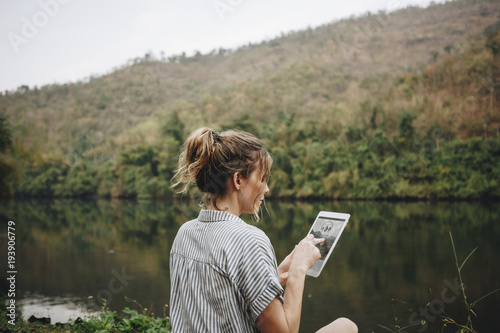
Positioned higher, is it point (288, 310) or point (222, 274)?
point (222, 274)

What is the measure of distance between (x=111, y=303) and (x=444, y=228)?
14.2 m

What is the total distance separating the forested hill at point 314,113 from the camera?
3219 cm

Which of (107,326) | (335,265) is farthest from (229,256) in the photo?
(335,265)

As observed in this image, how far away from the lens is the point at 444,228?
18.1m

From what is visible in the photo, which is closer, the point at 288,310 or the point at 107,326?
the point at 288,310

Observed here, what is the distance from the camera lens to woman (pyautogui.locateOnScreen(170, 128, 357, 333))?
1271 millimetres

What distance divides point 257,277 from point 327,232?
53 centimetres

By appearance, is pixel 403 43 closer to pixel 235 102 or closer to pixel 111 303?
pixel 235 102

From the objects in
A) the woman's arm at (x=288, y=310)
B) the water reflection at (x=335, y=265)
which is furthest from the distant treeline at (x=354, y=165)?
the woman's arm at (x=288, y=310)

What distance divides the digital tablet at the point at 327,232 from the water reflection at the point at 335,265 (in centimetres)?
180

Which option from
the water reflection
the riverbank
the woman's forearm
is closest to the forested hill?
the water reflection

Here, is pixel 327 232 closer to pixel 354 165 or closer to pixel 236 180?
pixel 236 180

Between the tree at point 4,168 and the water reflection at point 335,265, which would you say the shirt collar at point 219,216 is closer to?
the water reflection at point 335,265

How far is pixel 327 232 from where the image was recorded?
1696mm
